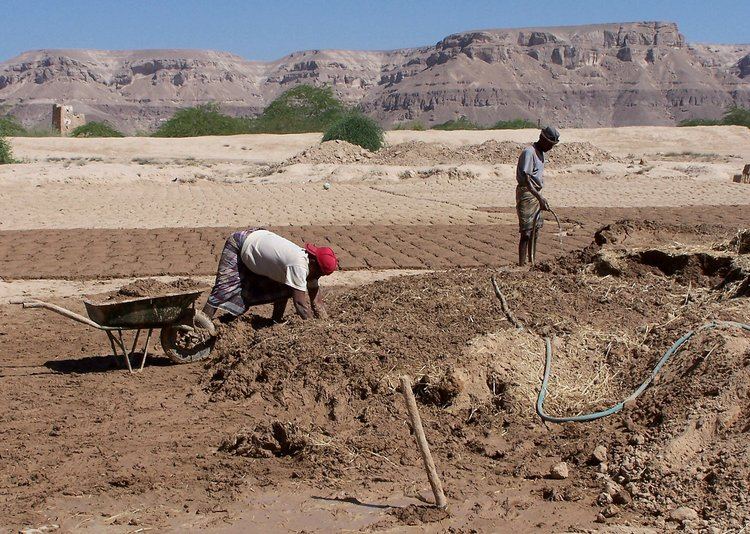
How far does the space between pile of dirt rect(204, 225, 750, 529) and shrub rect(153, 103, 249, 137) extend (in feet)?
118

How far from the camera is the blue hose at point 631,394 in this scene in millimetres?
4961

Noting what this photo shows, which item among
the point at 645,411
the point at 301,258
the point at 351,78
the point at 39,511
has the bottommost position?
the point at 39,511

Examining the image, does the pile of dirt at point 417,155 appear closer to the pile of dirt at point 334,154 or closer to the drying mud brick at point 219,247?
the pile of dirt at point 334,154

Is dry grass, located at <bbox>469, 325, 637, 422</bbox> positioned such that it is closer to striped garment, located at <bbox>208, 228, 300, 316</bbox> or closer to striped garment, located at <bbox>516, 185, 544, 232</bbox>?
striped garment, located at <bbox>208, 228, 300, 316</bbox>

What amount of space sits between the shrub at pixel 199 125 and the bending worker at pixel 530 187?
34366 millimetres

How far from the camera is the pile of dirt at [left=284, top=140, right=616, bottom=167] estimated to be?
2417cm

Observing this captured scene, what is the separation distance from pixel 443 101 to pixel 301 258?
88.4 m

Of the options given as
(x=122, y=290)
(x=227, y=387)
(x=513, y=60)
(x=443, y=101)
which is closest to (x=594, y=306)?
(x=227, y=387)

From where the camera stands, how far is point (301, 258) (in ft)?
19.1

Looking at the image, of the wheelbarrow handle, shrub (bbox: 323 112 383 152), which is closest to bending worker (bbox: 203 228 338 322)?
the wheelbarrow handle

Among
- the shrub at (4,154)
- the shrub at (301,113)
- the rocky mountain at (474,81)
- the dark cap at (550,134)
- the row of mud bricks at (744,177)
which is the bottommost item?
the shrub at (4,154)

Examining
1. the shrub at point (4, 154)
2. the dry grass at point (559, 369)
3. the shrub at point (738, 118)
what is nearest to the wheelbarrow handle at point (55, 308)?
the dry grass at point (559, 369)

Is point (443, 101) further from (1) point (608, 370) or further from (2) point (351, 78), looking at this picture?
(1) point (608, 370)

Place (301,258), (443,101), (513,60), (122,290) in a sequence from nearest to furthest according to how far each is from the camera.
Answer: (301,258), (122,290), (443,101), (513,60)
